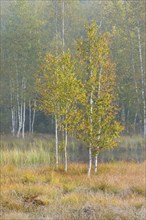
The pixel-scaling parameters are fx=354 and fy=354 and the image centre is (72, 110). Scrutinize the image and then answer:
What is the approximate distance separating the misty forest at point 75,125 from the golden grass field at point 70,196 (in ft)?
0.07

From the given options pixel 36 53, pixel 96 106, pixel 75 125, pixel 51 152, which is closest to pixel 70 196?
pixel 75 125

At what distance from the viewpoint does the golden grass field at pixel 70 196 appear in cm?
719

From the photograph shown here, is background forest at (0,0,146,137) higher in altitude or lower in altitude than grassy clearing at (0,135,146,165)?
higher

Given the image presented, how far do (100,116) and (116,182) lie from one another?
365 centimetres

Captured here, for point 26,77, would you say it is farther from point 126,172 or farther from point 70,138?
point 126,172

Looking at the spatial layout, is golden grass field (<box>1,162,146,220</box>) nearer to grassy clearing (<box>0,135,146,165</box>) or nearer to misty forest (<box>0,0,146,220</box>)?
misty forest (<box>0,0,146,220</box>)

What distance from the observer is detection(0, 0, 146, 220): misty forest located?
27.7ft

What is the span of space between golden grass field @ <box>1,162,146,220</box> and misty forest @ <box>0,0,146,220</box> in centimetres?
2

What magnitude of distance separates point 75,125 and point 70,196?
238 inches

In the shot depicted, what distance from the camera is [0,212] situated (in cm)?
746

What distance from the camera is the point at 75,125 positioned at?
14867 millimetres

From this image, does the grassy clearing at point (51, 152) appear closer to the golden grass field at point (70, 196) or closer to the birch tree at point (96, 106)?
the birch tree at point (96, 106)

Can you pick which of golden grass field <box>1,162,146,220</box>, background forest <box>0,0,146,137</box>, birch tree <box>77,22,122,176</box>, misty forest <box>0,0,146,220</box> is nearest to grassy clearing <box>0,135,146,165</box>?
misty forest <box>0,0,146,220</box>

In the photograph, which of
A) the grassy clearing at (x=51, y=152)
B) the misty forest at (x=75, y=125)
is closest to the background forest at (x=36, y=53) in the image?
the misty forest at (x=75, y=125)
